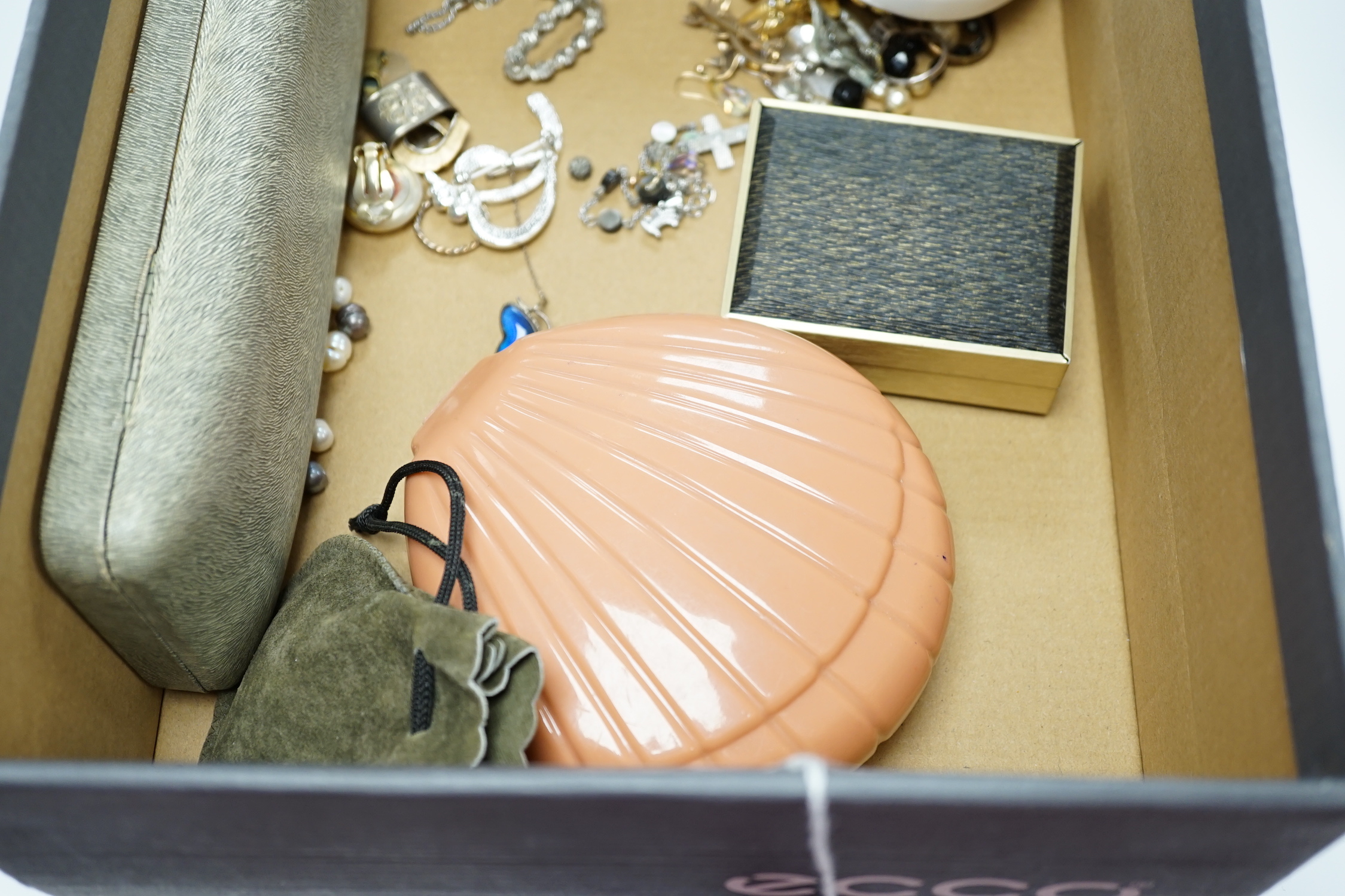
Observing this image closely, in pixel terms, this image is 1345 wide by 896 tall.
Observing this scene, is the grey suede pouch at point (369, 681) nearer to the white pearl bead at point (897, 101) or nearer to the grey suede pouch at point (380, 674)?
the grey suede pouch at point (380, 674)

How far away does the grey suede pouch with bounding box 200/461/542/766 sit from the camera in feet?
1.93

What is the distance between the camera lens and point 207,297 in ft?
2.18

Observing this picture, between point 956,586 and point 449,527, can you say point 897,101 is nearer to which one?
point 956,586

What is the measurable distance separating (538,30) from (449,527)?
0.53m

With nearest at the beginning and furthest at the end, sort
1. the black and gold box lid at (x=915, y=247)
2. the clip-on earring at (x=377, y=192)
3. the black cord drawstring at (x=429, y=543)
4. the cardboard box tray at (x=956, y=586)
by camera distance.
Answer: the cardboard box tray at (x=956, y=586) < the black cord drawstring at (x=429, y=543) < the black and gold box lid at (x=915, y=247) < the clip-on earring at (x=377, y=192)

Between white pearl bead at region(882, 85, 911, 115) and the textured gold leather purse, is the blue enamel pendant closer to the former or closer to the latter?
the textured gold leather purse

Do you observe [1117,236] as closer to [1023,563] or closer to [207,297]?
[1023,563]

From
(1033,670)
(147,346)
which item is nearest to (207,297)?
(147,346)

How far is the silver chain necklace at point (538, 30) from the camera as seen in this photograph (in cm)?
99

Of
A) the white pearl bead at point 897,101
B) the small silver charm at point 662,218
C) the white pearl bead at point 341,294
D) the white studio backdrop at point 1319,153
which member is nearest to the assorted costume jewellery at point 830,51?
the white pearl bead at point 897,101

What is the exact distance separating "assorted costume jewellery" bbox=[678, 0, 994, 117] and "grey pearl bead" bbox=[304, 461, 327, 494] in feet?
1.57

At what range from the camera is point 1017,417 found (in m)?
0.89

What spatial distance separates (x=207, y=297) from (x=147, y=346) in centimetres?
5

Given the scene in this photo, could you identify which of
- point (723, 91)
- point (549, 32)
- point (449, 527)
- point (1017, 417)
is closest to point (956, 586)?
point (1017, 417)
